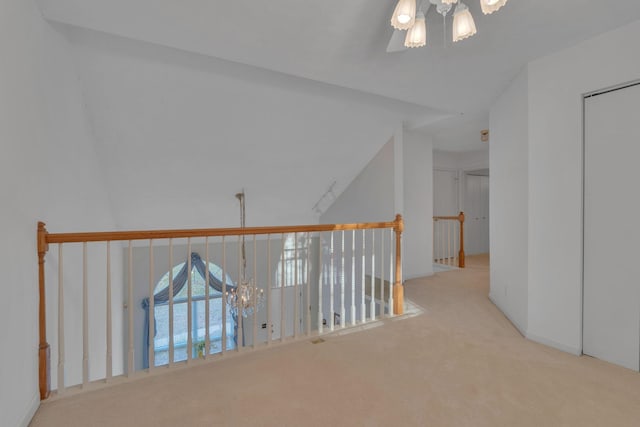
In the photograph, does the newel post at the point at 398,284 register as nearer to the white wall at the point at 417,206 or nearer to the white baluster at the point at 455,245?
the white wall at the point at 417,206

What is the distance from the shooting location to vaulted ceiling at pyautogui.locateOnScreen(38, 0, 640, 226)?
1.81 metres

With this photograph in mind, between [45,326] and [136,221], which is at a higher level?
[136,221]

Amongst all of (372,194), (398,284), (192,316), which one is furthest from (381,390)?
(192,316)

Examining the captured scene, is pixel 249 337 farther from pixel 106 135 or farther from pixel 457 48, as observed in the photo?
pixel 457 48

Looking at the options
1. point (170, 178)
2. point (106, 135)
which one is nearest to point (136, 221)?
point (170, 178)

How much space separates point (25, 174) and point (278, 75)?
2109mm

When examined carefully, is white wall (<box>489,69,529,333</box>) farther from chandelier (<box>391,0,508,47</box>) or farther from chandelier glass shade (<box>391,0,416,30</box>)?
chandelier glass shade (<box>391,0,416,30</box>)

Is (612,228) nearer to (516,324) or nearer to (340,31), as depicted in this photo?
(516,324)

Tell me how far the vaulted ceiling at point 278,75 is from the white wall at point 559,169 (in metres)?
0.15

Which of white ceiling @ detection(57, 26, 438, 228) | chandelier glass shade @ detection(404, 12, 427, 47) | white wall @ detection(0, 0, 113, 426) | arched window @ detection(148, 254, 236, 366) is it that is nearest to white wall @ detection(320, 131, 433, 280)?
white ceiling @ detection(57, 26, 438, 228)

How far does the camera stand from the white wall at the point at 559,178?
7.06 feet

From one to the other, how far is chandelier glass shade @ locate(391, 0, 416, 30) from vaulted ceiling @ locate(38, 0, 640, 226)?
12.4 inches

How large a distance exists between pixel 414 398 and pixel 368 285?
9.53 ft

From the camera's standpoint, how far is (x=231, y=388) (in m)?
1.83
